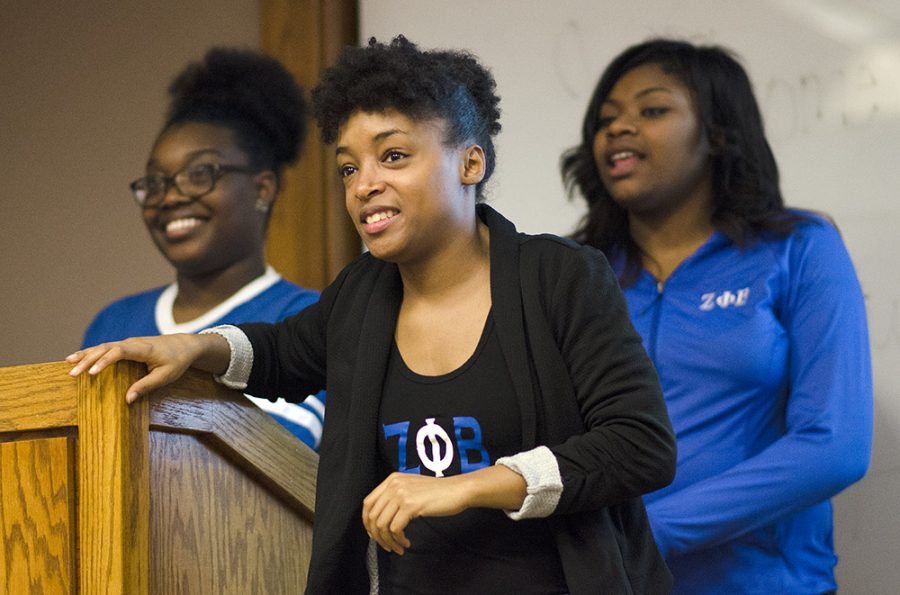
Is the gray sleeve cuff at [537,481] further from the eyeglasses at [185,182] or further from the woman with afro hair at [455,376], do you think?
the eyeglasses at [185,182]

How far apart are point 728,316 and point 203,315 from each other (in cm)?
115

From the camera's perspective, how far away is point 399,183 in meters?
1.56

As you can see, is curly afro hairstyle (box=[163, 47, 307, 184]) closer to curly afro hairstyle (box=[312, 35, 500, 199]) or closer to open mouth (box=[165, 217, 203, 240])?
open mouth (box=[165, 217, 203, 240])

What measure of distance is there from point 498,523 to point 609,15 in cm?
173

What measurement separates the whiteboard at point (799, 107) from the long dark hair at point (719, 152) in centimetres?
23

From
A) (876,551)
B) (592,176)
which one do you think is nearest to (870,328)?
(876,551)

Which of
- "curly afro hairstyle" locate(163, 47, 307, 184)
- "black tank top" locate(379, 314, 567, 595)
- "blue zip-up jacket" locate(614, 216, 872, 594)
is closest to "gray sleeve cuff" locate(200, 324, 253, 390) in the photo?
"black tank top" locate(379, 314, 567, 595)

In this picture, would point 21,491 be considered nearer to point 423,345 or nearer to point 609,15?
point 423,345

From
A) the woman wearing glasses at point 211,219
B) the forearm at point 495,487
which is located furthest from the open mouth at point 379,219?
the woman wearing glasses at point 211,219

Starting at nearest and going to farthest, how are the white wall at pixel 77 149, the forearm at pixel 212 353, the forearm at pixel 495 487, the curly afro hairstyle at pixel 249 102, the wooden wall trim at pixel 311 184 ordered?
the forearm at pixel 495 487, the forearm at pixel 212 353, the curly afro hairstyle at pixel 249 102, the wooden wall trim at pixel 311 184, the white wall at pixel 77 149

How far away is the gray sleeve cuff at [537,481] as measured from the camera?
1367mm

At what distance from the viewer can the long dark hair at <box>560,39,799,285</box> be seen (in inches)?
92.8

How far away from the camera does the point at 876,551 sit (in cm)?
250

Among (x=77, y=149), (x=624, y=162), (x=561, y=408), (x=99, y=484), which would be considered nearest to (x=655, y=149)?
(x=624, y=162)
